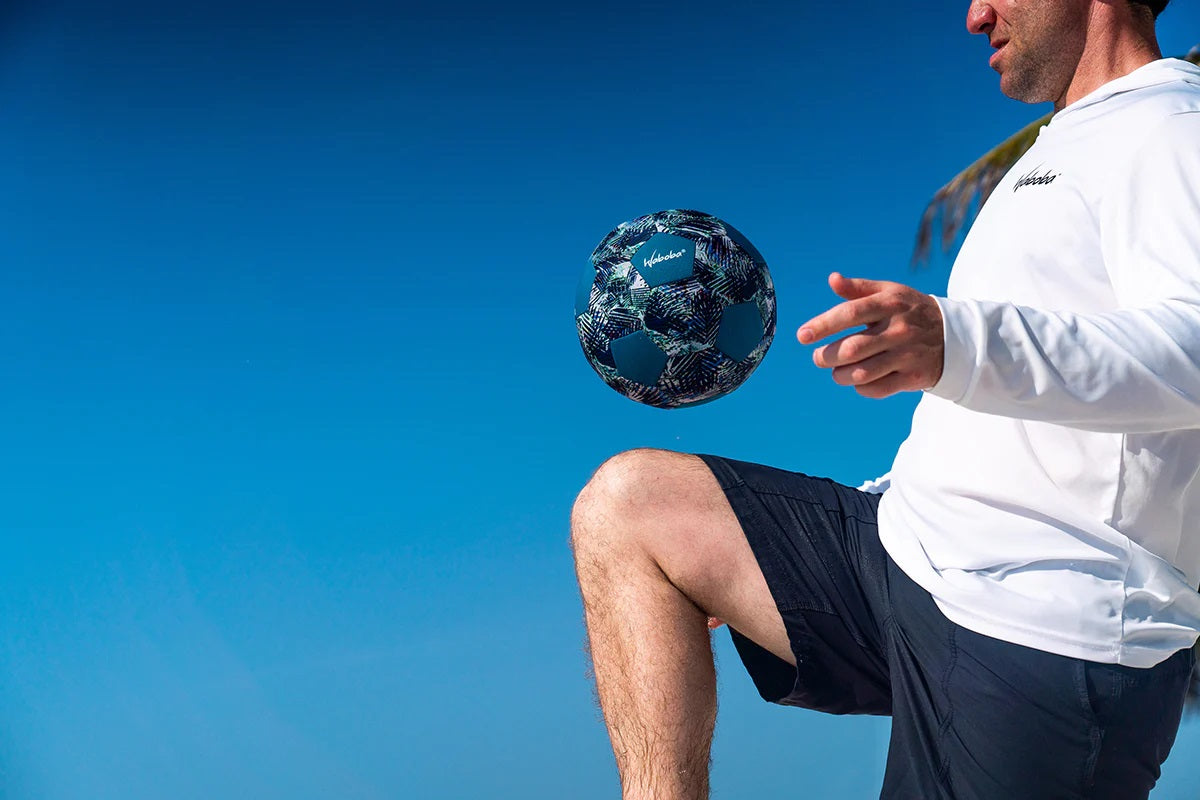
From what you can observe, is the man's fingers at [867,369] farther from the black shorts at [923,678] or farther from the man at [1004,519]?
the black shorts at [923,678]

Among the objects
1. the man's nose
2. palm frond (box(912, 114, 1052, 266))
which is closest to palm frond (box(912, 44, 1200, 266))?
palm frond (box(912, 114, 1052, 266))

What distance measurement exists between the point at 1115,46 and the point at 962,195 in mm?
4316

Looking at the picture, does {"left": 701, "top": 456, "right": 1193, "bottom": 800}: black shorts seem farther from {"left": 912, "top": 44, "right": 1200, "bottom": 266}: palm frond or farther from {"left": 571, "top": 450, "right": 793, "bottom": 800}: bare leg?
{"left": 912, "top": 44, "right": 1200, "bottom": 266}: palm frond

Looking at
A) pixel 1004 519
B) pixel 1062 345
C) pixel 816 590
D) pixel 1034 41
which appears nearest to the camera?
pixel 1062 345

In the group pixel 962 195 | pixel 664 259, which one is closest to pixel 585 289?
pixel 664 259

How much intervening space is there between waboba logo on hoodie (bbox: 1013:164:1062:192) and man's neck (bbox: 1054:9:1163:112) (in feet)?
0.94

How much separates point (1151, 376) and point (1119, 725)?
1.83ft

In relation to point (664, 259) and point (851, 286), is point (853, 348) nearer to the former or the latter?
point (851, 286)

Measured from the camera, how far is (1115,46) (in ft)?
5.97

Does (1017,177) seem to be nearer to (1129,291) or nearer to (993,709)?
(1129,291)

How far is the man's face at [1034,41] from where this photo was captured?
73.1 inches

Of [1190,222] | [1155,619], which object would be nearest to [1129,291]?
[1190,222]

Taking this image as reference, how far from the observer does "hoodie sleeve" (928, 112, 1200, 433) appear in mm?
1108

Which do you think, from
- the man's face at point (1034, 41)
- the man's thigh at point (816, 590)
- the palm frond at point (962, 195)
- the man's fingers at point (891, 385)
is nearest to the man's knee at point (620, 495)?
the man's thigh at point (816, 590)
